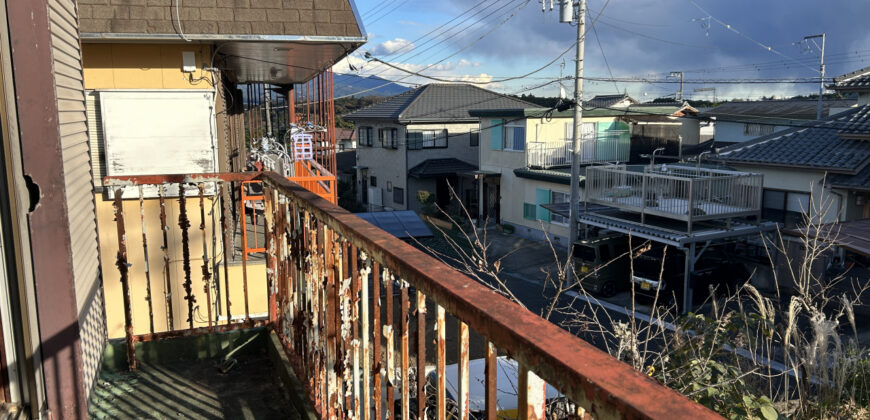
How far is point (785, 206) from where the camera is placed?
1641 cm

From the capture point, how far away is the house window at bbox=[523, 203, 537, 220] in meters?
22.1

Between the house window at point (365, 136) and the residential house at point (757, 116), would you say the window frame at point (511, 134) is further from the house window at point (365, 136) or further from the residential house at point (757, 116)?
the house window at point (365, 136)

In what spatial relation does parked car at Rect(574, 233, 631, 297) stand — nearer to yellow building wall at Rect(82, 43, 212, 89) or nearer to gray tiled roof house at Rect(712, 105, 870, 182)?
gray tiled roof house at Rect(712, 105, 870, 182)

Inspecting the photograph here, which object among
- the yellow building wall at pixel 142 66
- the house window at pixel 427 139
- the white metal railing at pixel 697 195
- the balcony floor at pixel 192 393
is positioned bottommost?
the white metal railing at pixel 697 195

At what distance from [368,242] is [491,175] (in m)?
22.1

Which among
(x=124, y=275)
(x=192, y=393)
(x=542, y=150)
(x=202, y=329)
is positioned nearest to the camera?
(x=192, y=393)

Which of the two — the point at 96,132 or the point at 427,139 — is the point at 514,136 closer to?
the point at 427,139

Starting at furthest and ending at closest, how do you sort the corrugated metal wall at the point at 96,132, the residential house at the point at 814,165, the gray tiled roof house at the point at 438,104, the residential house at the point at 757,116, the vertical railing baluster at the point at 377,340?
the gray tiled roof house at the point at 438,104
the residential house at the point at 757,116
the residential house at the point at 814,165
the corrugated metal wall at the point at 96,132
the vertical railing baluster at the point at 377,340

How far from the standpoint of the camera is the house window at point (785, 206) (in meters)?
15.9

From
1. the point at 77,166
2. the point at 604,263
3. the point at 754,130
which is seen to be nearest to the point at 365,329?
the point at 77,166

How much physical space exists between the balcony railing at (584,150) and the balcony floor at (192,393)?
1968 centimetres

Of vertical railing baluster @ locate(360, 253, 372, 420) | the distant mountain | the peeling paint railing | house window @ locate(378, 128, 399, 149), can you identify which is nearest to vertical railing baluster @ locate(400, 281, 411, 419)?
the peeling paint railing

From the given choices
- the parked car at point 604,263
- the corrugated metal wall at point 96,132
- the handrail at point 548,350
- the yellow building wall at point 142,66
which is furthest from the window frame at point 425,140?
the handrail at point 548,350

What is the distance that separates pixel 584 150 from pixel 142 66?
1821 centimetres
